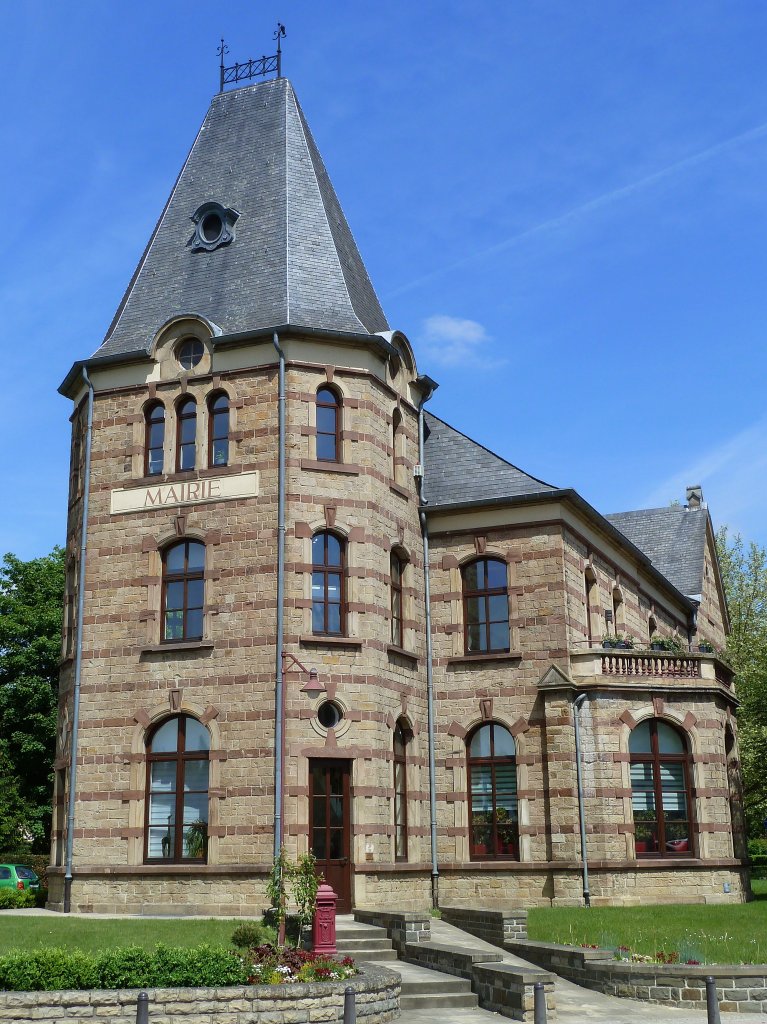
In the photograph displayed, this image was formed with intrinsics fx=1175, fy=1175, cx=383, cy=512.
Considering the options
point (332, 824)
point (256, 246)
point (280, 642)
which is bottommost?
point (332, 824)

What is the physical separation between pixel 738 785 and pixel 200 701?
15.5 meters

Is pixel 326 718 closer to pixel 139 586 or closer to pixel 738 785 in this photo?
pixel 139 586

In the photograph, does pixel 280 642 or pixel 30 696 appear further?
pixel 30 696

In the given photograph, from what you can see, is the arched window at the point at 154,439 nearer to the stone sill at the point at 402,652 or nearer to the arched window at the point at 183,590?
the arched window at the point at 183,590

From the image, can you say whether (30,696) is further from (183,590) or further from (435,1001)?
(435,1001)

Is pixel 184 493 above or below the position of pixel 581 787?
above

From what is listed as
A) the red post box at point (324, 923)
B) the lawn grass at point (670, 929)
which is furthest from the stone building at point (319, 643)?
the red post box at point (324, 923)

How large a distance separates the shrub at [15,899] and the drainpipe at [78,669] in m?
2.94

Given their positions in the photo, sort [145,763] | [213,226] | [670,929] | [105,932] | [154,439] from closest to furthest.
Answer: [105,932] → [670,929] → [145,763] → [154,439] → [213,226]

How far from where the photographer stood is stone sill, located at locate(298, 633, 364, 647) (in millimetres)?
24078

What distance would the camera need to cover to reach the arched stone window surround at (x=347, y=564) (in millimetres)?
24438

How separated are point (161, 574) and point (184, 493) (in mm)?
1836

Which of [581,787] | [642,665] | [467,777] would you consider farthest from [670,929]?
[642,665]

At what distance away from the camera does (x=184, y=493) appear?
84.5 ft
